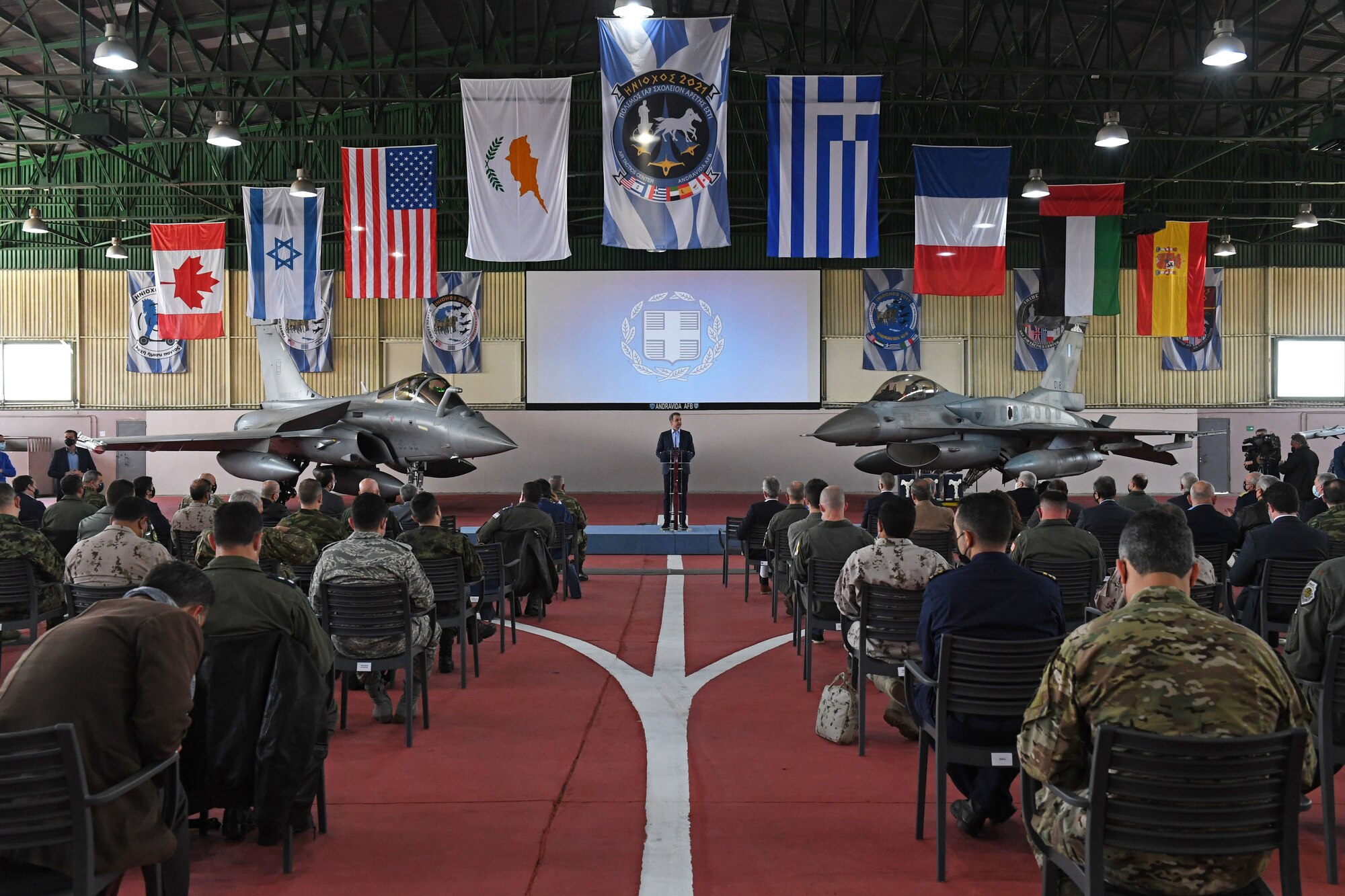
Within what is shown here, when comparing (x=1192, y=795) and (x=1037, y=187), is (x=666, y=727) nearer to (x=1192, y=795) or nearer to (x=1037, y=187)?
(x=1192, y=795)

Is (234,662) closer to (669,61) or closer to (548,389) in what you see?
(669,61)

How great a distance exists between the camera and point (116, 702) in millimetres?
2430

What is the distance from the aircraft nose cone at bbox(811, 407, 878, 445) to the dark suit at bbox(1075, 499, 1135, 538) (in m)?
8.67

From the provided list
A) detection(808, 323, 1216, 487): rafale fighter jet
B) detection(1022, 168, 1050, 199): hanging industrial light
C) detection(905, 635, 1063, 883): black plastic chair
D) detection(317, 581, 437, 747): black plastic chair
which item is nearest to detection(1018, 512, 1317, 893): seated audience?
detection(905, 635, 1063, 883): black plastic chair

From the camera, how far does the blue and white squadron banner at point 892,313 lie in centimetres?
2359

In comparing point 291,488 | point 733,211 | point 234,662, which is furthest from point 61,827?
point 733,211

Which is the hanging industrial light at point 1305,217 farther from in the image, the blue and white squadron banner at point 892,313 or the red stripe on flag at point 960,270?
the red stripe on flag at point 960,270

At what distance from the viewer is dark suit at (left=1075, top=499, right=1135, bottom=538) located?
7.94 meters

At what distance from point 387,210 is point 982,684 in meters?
11.5

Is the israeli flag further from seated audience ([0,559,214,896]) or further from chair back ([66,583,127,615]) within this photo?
seated audience ([0,559,214,896])

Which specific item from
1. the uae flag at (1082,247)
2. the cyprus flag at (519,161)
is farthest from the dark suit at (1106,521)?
the uae flag at (1082,247)

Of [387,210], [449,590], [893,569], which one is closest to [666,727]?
[893,569]

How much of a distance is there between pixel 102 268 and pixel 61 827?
2776 centimetres

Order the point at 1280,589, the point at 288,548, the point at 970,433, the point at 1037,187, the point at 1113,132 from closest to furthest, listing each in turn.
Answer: the point at 1280,589 → the point at 288,548 → the point at 1113,132 → the point at 1037,187 → the point at 970,433
